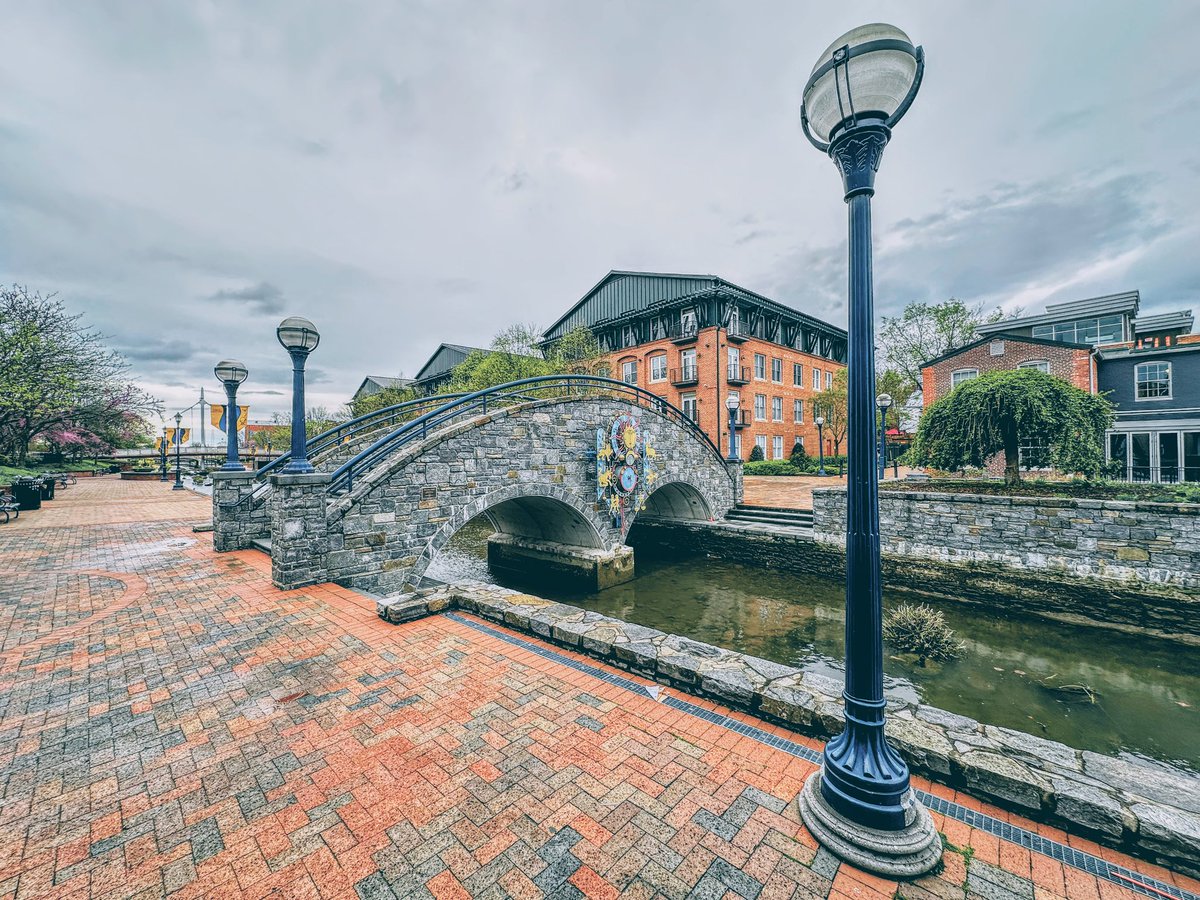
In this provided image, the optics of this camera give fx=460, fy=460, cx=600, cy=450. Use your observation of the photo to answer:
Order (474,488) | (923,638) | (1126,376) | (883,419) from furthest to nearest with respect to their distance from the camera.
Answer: (1126,376) < (883,419) < (474,488) < (923,638)

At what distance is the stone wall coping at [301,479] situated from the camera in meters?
6.42

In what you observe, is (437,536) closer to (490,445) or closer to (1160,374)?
(490,445)

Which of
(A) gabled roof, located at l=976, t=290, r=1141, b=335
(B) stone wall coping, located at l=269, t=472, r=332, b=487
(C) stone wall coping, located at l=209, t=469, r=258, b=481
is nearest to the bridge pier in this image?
(C) stone wall coping, located at l=209, t=469, r=258, b=481

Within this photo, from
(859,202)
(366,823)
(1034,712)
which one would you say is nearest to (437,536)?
(366,823)

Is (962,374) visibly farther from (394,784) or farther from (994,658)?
(394,784)

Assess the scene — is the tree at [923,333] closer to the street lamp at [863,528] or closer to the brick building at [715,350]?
the brick building at [715,350]

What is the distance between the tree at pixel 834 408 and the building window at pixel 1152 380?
11408 mm

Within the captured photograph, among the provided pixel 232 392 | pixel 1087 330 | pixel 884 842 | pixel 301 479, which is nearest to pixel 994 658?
pixel 884 842

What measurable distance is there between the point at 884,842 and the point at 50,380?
23.8 meters

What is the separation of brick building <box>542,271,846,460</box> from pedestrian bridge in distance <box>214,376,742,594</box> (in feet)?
37.5

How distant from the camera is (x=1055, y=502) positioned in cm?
911

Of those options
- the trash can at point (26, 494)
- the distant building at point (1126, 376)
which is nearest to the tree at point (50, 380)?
the trash can at point (26, 494)

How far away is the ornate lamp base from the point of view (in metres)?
2.12

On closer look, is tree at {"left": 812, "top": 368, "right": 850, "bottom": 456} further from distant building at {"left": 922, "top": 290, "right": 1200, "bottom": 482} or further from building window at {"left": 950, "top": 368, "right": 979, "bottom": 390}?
building window at {"left": 950, "top": 368, "right": 979, "bottom": 390}
